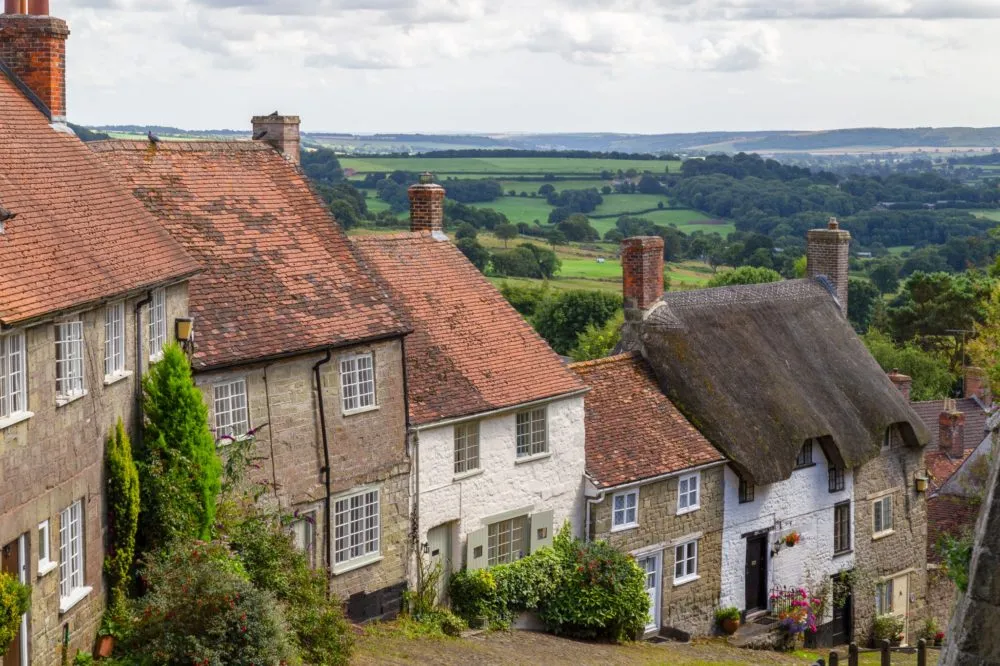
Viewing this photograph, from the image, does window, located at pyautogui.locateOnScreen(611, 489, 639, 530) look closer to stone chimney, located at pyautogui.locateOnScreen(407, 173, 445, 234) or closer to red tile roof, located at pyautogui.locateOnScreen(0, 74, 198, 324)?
Answer: stone chimney, located at pyautogui.locateOnScreen(407, 173, 445, 234)

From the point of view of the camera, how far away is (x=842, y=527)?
37.2 m

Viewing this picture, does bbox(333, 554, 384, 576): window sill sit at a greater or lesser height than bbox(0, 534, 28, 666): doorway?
lesser

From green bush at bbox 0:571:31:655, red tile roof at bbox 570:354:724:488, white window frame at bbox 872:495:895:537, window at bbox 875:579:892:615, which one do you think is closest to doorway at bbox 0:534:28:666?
green bush at bbox 0:571:31:655

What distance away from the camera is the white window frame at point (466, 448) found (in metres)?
28.6

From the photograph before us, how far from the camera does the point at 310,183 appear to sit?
28672 mm

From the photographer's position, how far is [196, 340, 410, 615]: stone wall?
953 inches

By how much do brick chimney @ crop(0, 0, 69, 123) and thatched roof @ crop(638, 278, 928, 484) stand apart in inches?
670

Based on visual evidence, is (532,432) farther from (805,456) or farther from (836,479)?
(836,479)

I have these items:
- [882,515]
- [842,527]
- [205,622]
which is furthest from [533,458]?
[882,515]

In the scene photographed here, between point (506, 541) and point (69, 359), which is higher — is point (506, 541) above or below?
below

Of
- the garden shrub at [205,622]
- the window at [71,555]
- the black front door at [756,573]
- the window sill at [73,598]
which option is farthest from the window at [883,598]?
the window at [71,555]

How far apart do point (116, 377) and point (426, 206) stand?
13697 mm

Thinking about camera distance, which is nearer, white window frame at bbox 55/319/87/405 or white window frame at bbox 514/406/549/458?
→ white window frame at bbox 55/319/87/405

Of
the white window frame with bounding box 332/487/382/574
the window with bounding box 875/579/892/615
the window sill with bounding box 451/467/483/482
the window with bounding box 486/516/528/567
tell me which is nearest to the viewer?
the white window frame with bounding box 332/487/382/574
